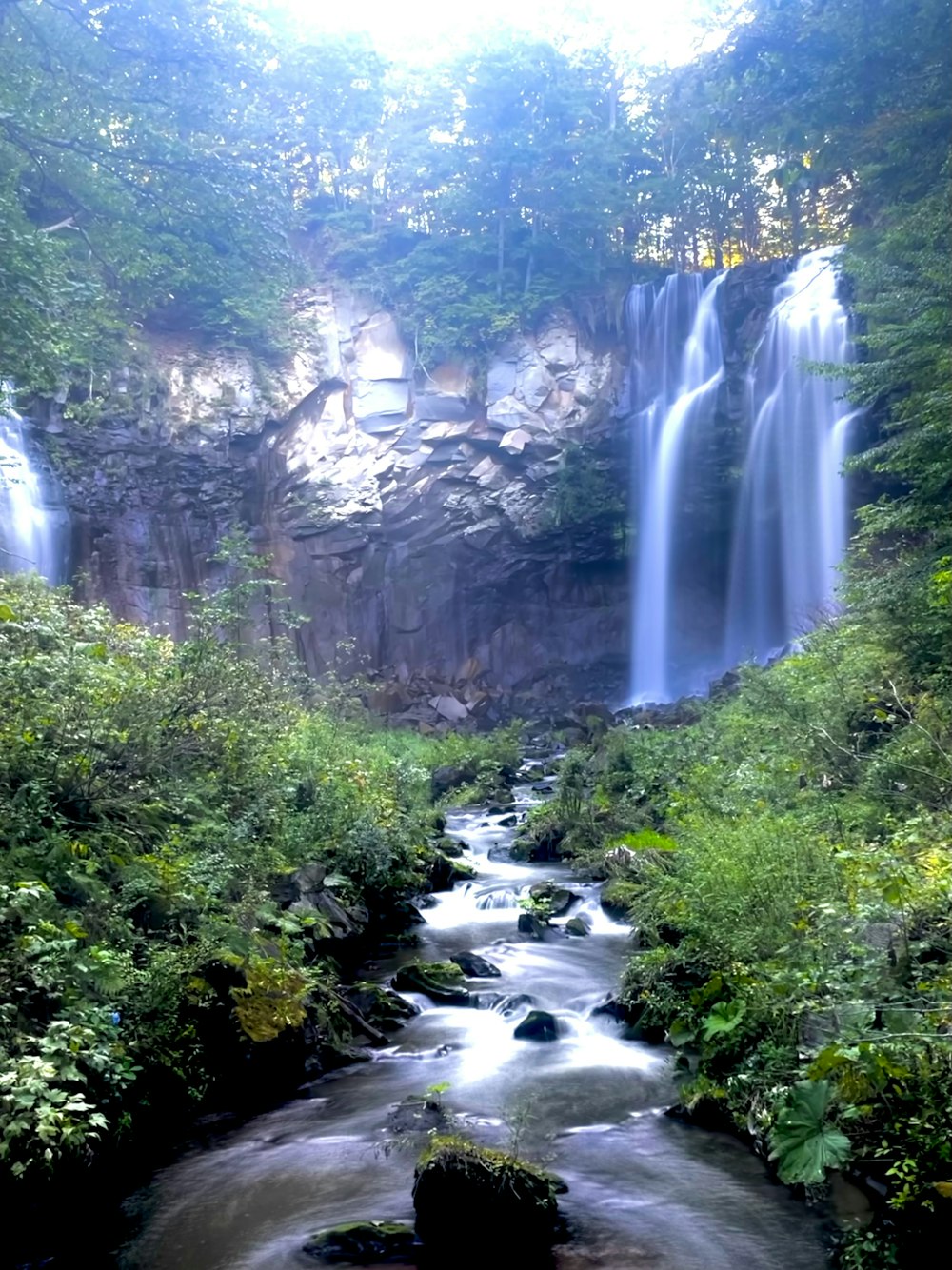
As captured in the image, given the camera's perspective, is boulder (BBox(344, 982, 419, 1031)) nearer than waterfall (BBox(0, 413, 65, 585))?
Yes

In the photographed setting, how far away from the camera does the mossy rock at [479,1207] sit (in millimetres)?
4223

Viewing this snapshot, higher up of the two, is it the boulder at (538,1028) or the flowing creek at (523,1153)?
the boulder at (538,1028)

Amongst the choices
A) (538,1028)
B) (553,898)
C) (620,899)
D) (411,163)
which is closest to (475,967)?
(538,1028)

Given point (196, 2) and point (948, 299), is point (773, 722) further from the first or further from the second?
point (196, 2)

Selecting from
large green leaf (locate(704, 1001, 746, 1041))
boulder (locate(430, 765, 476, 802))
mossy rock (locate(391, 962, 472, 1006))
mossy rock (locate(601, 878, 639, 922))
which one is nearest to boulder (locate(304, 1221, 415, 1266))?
large green leaf (locate(704, 1001, 746, 1041))

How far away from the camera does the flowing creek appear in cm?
438

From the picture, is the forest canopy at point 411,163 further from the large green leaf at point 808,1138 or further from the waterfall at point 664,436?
the large green leaf at point 808,1138

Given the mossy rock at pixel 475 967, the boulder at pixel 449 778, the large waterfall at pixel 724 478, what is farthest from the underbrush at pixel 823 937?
the large waterfall at pixel 724 478

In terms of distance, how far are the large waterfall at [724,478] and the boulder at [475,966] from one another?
45.7ft

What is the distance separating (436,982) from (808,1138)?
4.56 meters

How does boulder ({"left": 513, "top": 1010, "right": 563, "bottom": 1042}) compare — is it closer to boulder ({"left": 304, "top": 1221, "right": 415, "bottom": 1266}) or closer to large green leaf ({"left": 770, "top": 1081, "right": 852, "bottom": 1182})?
boulder ({"left": 304, "top": 1221, "right": 415, "bottom": 1266})

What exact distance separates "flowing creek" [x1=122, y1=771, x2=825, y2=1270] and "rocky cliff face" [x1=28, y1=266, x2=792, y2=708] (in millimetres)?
17335

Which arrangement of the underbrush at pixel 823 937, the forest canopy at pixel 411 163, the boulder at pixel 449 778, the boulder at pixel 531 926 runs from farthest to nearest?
the boulder at pixel 449 778 < the forest canopy at pixel 411 163 < the boulder at pixel 531 926 < the underbrush at pixel 823 937

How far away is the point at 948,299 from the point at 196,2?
30.4 ft
